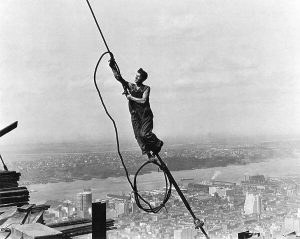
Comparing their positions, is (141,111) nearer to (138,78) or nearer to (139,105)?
(139,105)

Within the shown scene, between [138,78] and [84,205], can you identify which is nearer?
[138,78]

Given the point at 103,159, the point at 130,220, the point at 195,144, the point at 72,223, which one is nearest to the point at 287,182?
the point at 195,144

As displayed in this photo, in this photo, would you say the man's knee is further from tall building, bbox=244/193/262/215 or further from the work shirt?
tall building, bbox=244/193/262/215

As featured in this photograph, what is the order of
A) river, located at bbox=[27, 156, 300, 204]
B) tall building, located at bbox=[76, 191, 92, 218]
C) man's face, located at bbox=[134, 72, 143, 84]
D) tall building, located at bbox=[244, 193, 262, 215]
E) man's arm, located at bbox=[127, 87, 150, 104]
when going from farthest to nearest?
1. river, located at bbox=[27, 156, 300, 204]
2. tall building, located at bbox=[244, 193, 262, 215]
3. tall building, located at bbox=[76, 191, 92, 218]
4. man's face, located at bbox=[134, 72, 143, 84]
5. man's arm, located at bbox=[127, 87, 150, 104]

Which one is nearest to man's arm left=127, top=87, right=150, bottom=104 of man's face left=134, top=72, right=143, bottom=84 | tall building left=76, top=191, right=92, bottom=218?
man's face left=134, top=72, right=143, bottom=84

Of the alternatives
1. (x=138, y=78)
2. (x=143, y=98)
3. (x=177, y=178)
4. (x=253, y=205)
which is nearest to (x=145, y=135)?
(x=143, y=98)

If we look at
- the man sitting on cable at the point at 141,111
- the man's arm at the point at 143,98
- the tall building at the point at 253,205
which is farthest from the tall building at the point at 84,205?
the tall building at the point at 253,205
